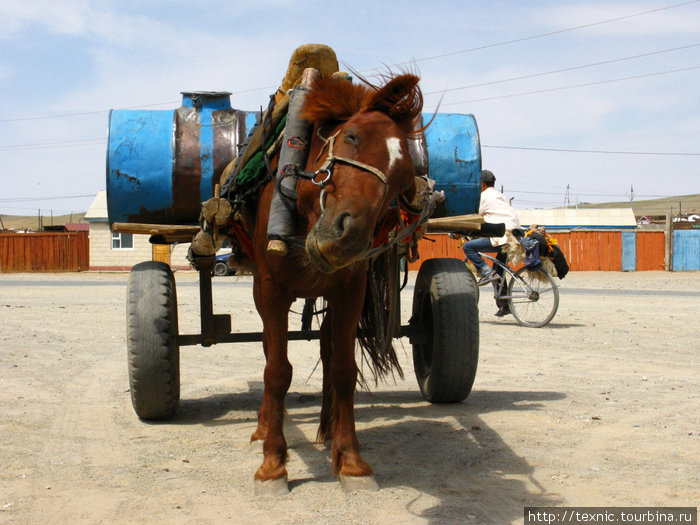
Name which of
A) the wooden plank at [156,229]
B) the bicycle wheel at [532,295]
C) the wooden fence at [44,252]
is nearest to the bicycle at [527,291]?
the bicycle wheel at [532,295]

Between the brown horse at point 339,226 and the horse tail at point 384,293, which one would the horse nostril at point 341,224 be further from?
the horse tail at point 384,293

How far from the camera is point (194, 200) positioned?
5.62 meters

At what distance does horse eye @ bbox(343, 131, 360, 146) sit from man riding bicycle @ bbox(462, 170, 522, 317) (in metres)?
5.54

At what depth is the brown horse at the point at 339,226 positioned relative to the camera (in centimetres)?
335

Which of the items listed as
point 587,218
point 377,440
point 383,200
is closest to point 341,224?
point 383,200

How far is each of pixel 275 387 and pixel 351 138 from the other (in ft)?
5.25

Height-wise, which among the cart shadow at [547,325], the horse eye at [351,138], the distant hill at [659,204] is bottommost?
the cart shadow at [547,325]

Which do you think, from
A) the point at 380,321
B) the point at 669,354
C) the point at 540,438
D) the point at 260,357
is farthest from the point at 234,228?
the point at 669,354

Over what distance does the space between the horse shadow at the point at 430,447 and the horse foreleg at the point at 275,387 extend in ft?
0.57

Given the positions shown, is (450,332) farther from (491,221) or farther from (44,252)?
(44,252)

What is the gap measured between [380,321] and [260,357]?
4.01 meters

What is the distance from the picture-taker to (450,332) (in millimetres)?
5730

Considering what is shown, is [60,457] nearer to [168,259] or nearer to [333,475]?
[333,475]

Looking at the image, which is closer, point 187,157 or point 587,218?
point 187,157
